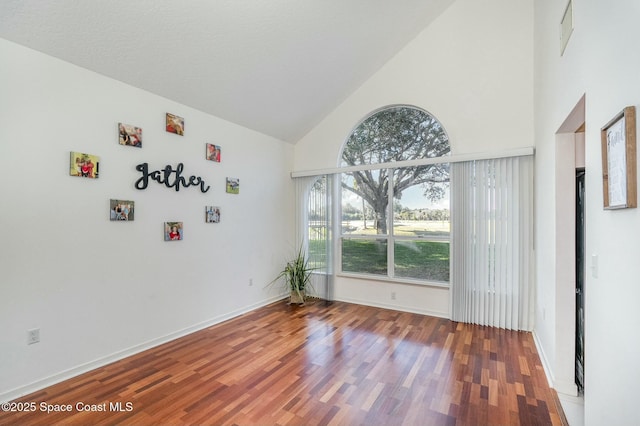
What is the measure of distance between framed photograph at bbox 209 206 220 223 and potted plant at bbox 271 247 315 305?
157cm

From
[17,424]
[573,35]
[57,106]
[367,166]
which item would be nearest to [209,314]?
[17,424]

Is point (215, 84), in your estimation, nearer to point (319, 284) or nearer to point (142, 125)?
point (142, 125)

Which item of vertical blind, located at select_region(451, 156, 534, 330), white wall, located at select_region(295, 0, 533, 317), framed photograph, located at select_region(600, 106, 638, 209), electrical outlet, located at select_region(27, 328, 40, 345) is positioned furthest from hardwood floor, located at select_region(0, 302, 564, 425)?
framed photograph, located at select_region(600, 106, 638, 209)

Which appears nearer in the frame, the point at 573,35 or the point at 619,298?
the point at 619,298

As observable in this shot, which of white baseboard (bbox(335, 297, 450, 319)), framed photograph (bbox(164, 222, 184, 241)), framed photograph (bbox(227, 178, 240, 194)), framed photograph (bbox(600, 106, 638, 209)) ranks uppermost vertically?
framed photograph (bbox(227, 178, 240, 194))

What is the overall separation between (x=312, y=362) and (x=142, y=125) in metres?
3.03

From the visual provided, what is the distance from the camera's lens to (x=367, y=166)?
4.71 metres

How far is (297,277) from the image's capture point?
4965mm

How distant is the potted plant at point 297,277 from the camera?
Answer: 4.91 metres

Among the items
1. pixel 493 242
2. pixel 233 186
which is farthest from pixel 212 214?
pixel 493 242

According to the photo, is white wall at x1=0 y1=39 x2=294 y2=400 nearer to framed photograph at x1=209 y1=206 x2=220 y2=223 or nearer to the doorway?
framed photograph at x1=209 y1=206 x2=220 y2=223

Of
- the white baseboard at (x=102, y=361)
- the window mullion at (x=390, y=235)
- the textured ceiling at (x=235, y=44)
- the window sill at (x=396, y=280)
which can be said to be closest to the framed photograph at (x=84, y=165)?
the textured ceiling at (x=235, y=44)

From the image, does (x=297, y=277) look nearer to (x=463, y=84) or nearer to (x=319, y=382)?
(x=319, y=382)

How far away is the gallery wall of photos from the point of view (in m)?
2.79
